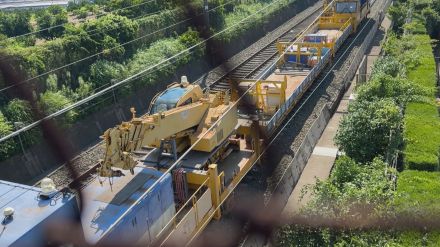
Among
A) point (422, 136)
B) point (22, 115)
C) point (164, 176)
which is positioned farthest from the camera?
point (22, 115)

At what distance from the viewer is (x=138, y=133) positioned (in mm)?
3744

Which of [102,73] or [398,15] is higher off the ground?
[398,15]

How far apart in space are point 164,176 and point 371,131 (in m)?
3.11

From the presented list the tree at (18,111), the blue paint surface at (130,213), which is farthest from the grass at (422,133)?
the tree at (18,111)

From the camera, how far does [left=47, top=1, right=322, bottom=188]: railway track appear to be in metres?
5.39

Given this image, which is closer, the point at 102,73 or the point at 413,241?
the point at 413,241

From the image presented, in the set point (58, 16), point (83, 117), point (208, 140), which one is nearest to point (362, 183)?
point (208, 140)

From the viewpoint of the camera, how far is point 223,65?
1474 mm

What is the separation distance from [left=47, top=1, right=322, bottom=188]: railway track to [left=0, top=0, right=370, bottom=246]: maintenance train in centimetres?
26

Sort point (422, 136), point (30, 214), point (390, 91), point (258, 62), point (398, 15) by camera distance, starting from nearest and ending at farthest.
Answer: point (30, 214) < point (422, 136) < point (390, 91) < point (258, 62) < point (398, 15)

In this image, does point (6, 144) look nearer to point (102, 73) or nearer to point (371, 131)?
point (102, 73)

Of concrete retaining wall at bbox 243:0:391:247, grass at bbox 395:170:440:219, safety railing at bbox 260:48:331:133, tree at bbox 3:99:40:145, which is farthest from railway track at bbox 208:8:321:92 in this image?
grass at bbox 395:170:440:219

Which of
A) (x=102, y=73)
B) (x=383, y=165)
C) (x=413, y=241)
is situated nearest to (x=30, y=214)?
(x=413, y=241)

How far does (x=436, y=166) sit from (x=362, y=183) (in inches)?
54.2
